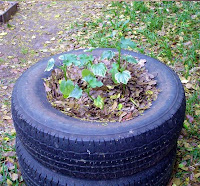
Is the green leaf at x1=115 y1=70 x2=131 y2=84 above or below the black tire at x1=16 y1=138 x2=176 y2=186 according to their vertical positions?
above

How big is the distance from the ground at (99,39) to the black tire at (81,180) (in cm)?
38

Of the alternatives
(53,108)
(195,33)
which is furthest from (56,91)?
(195,33)

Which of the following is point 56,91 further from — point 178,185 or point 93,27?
point 93,27

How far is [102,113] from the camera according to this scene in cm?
222

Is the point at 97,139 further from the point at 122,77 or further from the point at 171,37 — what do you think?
the point at 171,37

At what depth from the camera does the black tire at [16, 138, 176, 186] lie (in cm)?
200

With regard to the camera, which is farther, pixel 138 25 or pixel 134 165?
pixel 138 25

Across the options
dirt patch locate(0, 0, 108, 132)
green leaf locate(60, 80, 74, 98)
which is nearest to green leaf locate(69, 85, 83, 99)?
green leaf locate(60, 80, 74, 98)

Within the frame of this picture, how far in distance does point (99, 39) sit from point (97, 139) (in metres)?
3.34

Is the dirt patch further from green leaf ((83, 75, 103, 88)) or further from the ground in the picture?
green leaf ((83, 75, 103, 88))

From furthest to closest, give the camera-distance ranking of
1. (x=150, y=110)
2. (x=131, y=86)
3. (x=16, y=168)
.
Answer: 1. (x=16, y=168)
2. (x=131, y=86)
3. (x=150, y=110)

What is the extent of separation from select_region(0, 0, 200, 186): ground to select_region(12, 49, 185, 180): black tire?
740 mm

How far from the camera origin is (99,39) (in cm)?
497

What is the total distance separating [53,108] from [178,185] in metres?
1.27
